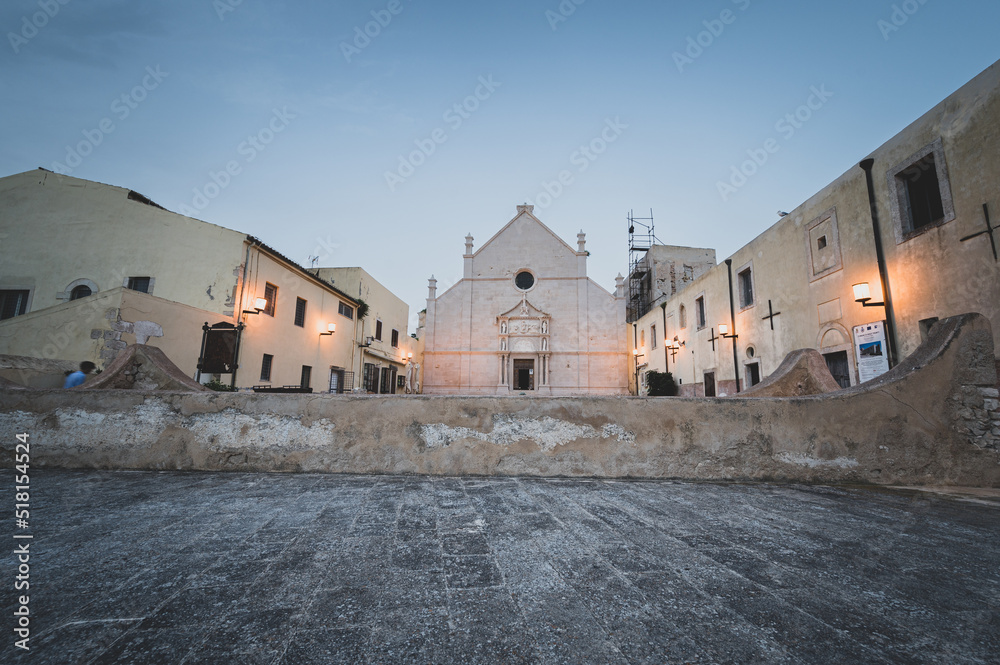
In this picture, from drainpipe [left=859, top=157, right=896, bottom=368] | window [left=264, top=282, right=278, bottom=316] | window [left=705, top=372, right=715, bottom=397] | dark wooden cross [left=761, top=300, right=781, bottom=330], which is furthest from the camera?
window [left=705, top=372, right=715, bottom=397]

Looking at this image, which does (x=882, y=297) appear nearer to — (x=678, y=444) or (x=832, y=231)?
(x=832, y=231)

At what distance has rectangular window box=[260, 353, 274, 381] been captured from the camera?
12.8m

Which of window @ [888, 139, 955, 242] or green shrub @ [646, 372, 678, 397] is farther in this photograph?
green shrub @ [646, 372, 678, 397]

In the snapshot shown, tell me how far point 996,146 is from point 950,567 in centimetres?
782

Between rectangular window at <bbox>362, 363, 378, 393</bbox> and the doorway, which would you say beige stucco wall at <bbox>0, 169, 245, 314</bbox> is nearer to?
rectangular window at <bbox>362, 363, 378, 393</bbox>

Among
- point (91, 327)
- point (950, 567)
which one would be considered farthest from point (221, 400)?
point (91, 327)

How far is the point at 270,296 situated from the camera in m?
13.4

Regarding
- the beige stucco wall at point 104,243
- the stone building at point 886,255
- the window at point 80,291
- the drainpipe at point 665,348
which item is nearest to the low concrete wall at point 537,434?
the stone building at point 886,255

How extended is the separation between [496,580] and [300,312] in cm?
1552

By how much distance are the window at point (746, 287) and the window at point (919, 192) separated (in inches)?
173

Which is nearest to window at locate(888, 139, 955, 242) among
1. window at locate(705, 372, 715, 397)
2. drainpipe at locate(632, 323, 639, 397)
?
window at locate(705, 372, 715, 397)

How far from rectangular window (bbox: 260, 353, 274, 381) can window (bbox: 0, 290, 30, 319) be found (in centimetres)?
607

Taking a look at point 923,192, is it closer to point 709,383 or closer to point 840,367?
point 840,367

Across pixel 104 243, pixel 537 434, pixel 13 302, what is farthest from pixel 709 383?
pixel 13 302
